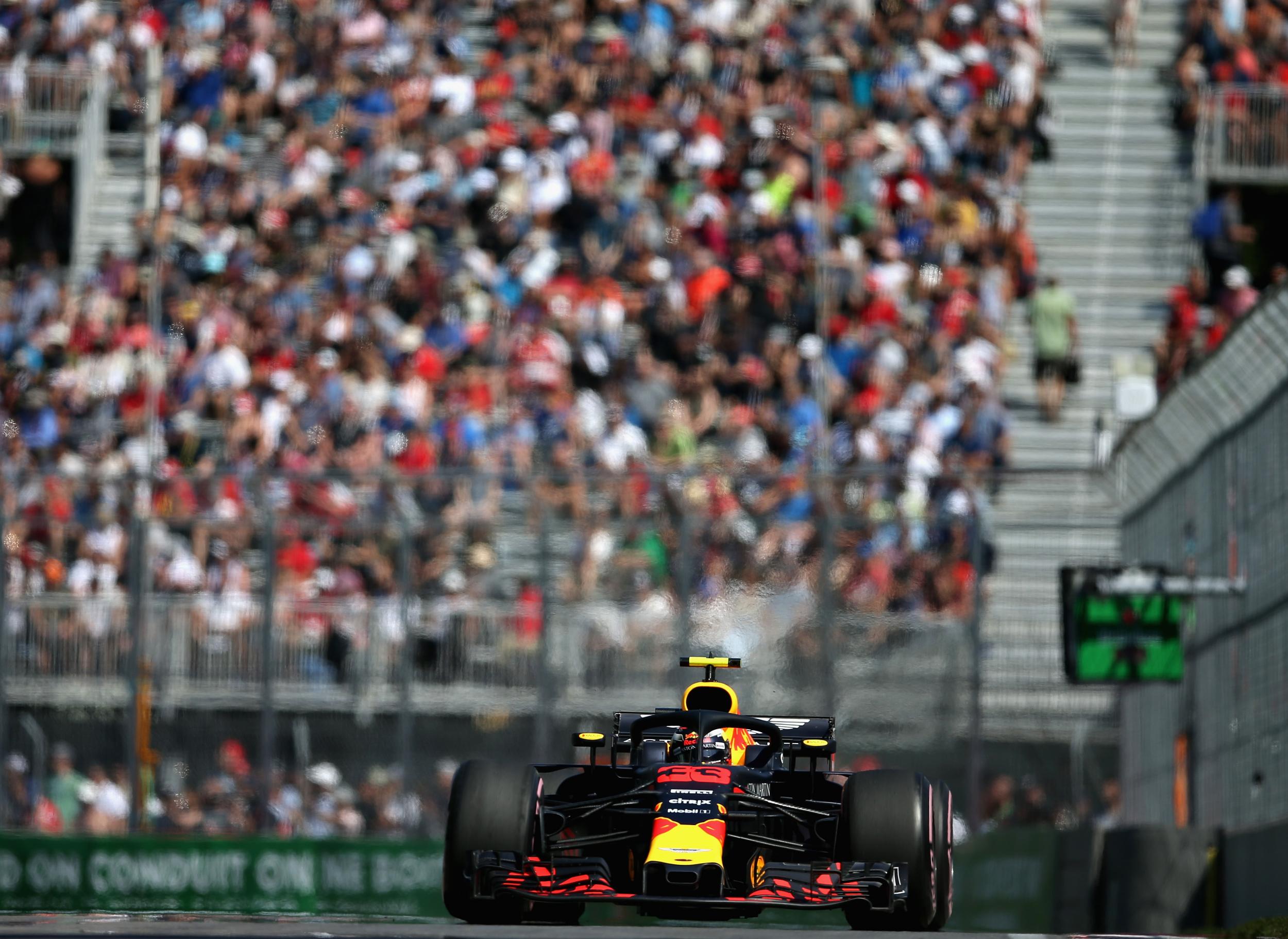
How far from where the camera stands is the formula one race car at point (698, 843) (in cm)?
1023

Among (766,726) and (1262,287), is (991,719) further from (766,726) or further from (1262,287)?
(1262,287)

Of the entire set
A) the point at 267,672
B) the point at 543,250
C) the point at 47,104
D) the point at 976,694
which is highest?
the point at 47,104

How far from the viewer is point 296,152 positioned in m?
26.1

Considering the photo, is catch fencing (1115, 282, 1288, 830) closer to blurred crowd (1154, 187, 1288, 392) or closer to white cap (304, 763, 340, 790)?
white cap (304, 763, 340, 790)

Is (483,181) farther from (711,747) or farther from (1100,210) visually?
(711,747)

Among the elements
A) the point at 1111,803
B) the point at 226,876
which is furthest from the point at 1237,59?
the point at 226,876

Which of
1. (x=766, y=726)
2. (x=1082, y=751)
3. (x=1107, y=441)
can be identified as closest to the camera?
(x=766, y=726)

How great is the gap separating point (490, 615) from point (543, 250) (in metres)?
7.39

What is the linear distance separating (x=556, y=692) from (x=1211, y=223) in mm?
10152

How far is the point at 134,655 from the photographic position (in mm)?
18328

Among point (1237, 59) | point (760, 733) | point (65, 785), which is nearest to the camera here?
point (760, 733)

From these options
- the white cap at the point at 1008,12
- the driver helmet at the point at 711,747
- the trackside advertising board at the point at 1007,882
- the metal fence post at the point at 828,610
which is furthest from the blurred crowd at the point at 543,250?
the driver helmet at the point at 711,747

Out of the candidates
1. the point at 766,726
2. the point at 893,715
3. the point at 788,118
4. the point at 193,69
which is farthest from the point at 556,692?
the point at 193,69

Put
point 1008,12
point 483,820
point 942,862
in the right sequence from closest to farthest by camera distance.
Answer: point 483,820, point 942,862, point 1008,12
